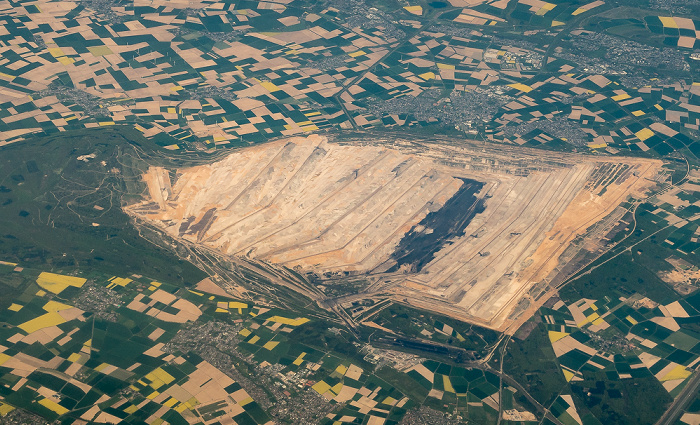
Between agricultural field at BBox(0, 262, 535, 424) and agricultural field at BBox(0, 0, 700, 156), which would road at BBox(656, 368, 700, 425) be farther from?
agricultural field at BBox(0, 0, 700, 156)

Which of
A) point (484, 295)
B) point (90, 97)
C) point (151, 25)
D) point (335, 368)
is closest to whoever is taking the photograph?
point (335, 368)

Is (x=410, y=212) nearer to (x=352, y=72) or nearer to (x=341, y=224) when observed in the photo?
(x=341, y=224)

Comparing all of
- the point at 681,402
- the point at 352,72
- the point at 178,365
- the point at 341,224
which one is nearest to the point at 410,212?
the point at 341,224

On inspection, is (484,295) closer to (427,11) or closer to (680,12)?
(427,11)

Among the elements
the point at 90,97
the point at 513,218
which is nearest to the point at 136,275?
the point at 90,97

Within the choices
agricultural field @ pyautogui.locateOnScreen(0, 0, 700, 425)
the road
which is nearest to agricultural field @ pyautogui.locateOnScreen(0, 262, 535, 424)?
agricultural field @ pyautogui.locateOnScreen(0, 0, 700, 425)

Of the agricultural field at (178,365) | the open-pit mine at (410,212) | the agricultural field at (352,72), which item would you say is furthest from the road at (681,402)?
the agricultural field at (352,72)

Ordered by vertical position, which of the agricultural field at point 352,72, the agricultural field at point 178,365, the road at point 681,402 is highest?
the agricultural field at point 352,72

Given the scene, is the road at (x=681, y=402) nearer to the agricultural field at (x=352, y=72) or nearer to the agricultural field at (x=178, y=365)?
the agricultural field at (x=178, y=365)
